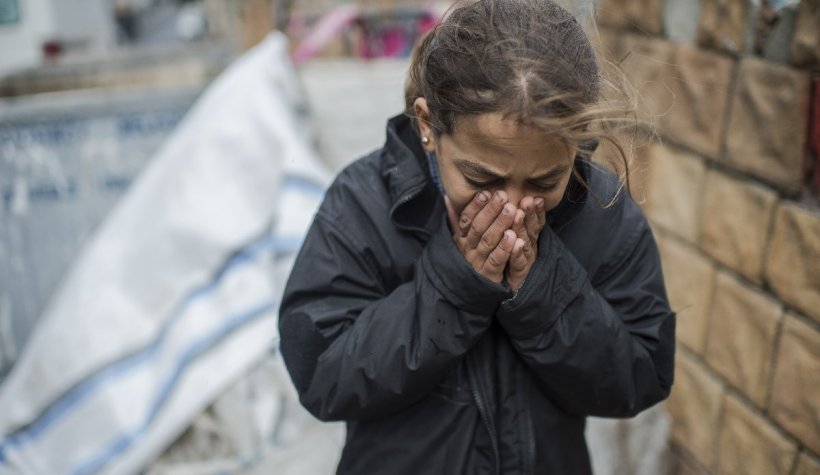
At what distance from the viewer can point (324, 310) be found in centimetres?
149

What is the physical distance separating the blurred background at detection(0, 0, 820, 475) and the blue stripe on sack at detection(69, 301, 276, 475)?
0.32 ft

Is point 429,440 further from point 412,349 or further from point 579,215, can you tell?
point 579,215

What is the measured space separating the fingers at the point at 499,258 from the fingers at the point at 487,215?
11mm

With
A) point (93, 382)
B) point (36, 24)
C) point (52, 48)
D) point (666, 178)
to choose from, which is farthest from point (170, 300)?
point (36, 24)

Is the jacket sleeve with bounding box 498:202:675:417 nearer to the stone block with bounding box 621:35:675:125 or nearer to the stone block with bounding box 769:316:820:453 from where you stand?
the stone block with bounding box 769:316:820:453

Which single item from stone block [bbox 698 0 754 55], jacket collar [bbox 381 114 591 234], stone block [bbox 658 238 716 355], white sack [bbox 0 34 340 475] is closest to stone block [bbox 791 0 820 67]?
stone block [bbox 698 0 754 55]

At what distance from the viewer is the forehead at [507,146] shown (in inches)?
51.2

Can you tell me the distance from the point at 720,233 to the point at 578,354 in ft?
3.89

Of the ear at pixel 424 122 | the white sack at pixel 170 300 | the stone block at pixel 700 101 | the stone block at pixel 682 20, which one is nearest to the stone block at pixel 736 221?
the stone block at pixel 700 101

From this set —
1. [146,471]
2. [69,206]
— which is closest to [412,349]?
[146,471]

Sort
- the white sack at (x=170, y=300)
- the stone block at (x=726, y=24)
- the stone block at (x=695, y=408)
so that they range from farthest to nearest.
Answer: the white sack at (x=170, y=300)
the stone block at (x=695, y=408)
the stone block at (x=726, y=24)

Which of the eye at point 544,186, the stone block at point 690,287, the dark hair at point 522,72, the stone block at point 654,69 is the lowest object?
the stone block at point 690,287

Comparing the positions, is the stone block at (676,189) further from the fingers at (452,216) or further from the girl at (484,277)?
the fingers at (452,216)

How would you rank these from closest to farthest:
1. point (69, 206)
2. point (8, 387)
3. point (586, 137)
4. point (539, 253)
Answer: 1. point (586, 137)
2. point (539, 253)
3. point (8, 387)
4. point (69, 206)
